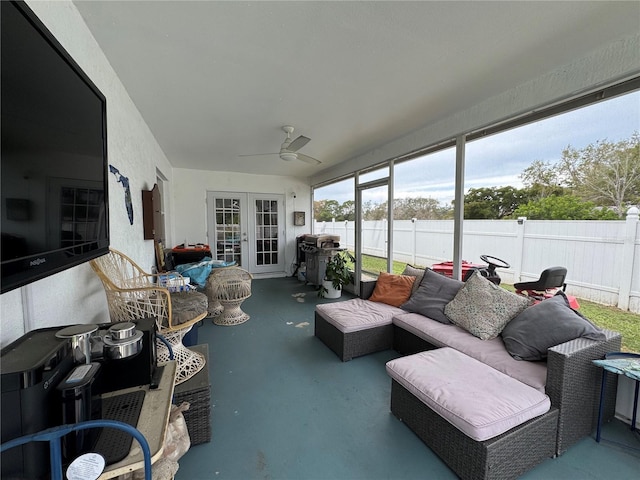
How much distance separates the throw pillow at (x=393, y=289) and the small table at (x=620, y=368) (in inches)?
62.6

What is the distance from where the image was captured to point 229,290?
11.7 feet

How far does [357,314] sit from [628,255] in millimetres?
2095

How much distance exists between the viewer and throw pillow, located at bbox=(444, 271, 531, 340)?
2.12 m

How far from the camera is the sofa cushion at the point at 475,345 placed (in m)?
1.67

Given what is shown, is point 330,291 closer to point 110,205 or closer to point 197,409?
point 197,409

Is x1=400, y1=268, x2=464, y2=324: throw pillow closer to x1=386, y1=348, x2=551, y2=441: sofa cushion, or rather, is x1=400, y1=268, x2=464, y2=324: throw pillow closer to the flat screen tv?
x1=386, y1=348, x2=551, y2=441: sofa cushion

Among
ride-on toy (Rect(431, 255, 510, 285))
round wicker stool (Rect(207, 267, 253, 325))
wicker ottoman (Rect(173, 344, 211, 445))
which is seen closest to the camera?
wicker ottoman (Rect(173, 344, 211, 445))

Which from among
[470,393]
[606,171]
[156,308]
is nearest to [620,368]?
[470,393]

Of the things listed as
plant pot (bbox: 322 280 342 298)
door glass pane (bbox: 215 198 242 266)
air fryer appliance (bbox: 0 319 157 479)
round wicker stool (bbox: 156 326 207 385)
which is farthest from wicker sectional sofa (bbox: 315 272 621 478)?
door glass pane (bbox: 215 198 242 266)

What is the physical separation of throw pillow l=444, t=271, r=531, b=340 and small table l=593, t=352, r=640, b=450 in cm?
56

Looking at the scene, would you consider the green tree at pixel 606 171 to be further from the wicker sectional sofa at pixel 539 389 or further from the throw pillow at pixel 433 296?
the throw pillow at pixel 433 296

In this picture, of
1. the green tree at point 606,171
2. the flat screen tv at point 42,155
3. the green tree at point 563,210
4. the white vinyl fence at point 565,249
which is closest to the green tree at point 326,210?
the white vinyl fence at point 565,249

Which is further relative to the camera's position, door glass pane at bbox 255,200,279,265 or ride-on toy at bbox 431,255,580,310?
door glass pane at bbox 255,200,279,265

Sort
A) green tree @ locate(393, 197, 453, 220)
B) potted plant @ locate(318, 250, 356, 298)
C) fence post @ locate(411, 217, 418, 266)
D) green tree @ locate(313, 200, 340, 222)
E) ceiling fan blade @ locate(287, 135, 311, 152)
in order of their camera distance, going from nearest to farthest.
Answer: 1. ceiling fan blade @ locate(287, 135, 311, 152)
2. green tree @ locate(393, 197, 453, 220)
3. fence post @ locate(411, 217, 418, 266)
4. potted plant @ locate(318, 250, 356, 298)
5. green tree @ locate(313, 200, 340, 222)
